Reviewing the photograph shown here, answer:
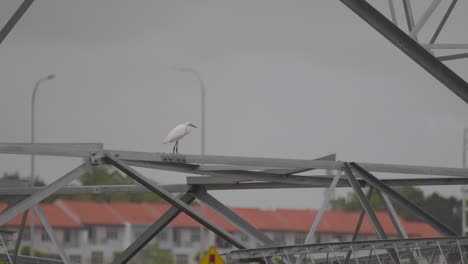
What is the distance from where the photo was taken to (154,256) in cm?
9444

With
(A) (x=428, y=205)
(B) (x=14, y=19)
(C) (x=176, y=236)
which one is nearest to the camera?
(B) (x=14, y=19)

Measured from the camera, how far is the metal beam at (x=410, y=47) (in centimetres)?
2281

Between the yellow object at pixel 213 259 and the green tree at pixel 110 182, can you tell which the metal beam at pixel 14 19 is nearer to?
the yellow object at pixel 213 259

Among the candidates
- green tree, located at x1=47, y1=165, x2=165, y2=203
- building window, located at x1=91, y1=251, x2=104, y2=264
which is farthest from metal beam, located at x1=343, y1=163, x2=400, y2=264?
building window, located at x1=91, y1=251, x2=104, y2=264

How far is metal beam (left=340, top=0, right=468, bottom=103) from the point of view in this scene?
2281 centimetres

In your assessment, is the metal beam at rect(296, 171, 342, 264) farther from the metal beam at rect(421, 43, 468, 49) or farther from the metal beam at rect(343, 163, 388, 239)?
the metal beam at rect(421, 43, 468, 49)

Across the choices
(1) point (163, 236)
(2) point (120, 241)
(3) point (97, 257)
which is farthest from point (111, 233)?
(1) point (163, 236)

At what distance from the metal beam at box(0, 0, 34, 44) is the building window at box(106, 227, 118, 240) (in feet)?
253

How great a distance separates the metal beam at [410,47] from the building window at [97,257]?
71313 mm

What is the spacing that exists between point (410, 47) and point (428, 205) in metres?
56.2

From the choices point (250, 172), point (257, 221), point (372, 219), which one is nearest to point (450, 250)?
point (372, 219)

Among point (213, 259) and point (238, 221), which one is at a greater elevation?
point (238, 221)

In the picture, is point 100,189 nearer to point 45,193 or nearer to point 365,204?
point 365,204

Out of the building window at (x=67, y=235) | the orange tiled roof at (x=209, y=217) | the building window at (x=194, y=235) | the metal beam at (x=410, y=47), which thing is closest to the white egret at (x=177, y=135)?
the metal beam at (x=410, y=47)
